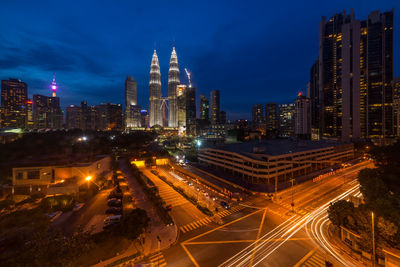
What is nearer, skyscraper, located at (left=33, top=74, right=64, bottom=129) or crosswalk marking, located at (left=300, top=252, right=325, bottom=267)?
crosswalk marking, located at (left=300, top=252, right=325, bottom=267)

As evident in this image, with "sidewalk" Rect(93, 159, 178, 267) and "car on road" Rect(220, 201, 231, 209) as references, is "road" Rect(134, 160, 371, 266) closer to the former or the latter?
"sidewalk" Rect(93, 159, 178, 267)

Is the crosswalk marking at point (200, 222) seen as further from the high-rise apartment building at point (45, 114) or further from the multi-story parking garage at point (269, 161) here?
the high-rise apartment building at point (45, 114)

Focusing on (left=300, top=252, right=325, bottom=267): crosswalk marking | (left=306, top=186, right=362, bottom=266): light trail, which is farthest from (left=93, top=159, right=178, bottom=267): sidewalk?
(left=306, top=186, right=362, bottom=266): light trail

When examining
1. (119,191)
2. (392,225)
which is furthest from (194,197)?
(392,225)

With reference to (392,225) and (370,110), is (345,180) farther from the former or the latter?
(370,110)

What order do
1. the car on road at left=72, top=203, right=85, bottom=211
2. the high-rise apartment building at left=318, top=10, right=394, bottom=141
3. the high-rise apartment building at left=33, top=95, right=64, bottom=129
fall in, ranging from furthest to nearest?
the high-rise apartment building at left=33, top=95, right=64, bottom=129 → the high-rise apartment building at left=318, top=10, right=394, bottom=141 → the car on road at left=72, top=203, right=85, bottom=211

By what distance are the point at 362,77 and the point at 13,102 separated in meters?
253

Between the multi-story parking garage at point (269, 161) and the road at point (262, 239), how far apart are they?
12.1 meters

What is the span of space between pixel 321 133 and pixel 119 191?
124005mm

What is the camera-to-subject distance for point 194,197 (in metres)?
30.0

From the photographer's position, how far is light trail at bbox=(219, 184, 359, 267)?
51.3ft

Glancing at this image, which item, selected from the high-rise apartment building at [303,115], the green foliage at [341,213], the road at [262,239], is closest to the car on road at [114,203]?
the road at [262,239]

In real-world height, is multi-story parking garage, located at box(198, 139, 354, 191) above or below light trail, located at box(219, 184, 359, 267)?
above

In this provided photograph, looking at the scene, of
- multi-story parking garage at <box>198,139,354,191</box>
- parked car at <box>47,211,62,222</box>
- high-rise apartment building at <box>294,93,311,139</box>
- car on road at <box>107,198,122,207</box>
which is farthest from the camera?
high-rise apartment building at <box>294,93,311,139</box>
